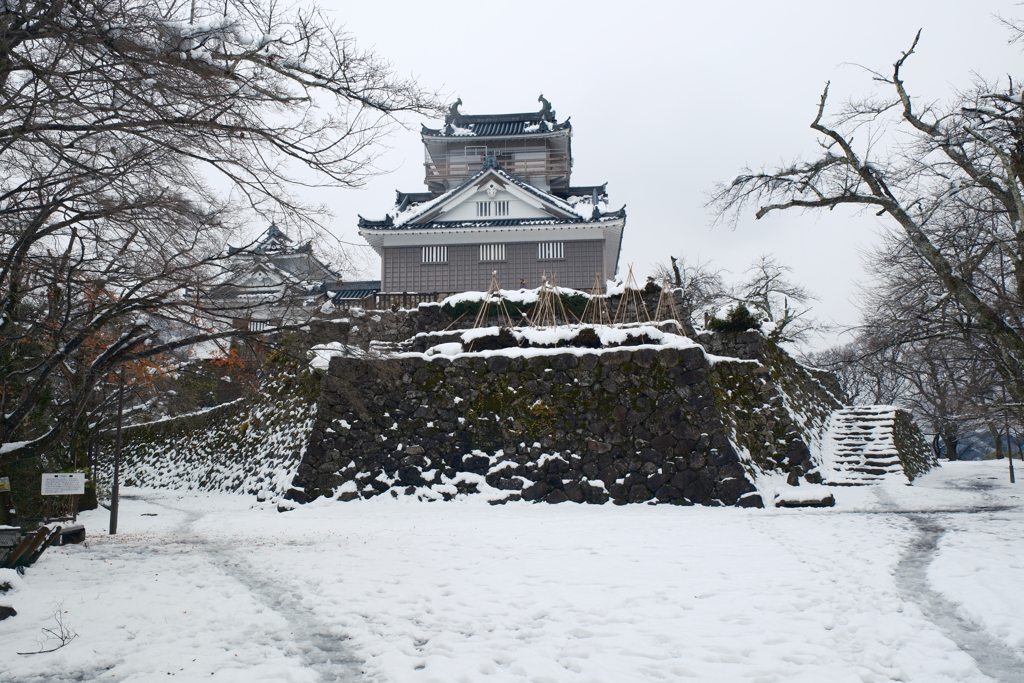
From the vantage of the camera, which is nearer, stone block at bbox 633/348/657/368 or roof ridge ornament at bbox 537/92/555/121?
stone block at bbox 633/348/657/368

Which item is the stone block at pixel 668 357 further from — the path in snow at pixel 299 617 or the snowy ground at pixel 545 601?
the path in snow at pixel 299 617

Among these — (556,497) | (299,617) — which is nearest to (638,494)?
(556,497)

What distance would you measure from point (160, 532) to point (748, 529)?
26.4 feet

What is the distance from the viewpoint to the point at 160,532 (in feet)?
30.1

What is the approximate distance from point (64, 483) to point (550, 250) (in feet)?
52.1

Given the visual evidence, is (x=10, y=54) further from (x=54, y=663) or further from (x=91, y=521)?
(x=91, y=521)

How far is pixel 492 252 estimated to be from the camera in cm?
2134

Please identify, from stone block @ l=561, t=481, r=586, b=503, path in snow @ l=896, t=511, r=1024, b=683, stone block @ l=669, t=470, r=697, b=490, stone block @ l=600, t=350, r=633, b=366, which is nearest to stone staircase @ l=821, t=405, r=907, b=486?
stone block @ l=669, t=470, r=697, b=490

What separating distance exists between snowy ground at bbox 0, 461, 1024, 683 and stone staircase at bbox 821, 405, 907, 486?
348cm

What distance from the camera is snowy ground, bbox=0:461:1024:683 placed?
3895 mm

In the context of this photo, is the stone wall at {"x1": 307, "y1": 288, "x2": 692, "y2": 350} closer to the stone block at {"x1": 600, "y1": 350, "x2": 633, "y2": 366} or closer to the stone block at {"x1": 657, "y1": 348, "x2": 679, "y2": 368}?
the stone block at {"x1": 657, "y1": 348, "x2": 679, "y2": 368}

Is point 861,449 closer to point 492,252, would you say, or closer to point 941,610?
point 941,610

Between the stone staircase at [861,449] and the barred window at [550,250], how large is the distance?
9.59 metres

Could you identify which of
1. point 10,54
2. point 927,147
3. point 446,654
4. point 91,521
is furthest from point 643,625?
point 91,521
